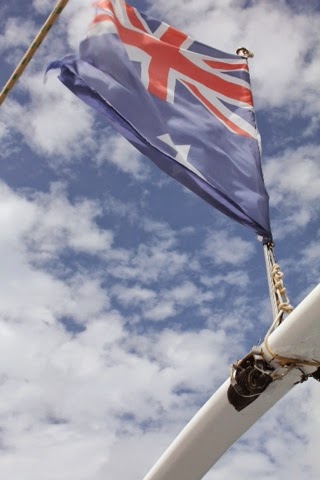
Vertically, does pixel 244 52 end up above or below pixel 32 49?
above

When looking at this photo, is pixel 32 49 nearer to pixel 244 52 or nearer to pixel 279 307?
pixel 279 307

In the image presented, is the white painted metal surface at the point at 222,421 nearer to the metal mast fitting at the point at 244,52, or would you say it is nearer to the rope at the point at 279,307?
the rope at the point at 279,307

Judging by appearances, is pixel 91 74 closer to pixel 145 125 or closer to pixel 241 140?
pixel 145 125

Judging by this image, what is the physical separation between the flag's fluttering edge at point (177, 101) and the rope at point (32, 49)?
7.90ft

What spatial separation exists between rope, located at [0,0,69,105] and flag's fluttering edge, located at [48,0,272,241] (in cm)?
241

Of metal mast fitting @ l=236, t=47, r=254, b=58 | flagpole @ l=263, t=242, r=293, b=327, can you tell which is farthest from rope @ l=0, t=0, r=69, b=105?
metal mast fitting @ l=236, t=47, r=254, b=58

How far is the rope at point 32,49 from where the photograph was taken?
21.1 ft

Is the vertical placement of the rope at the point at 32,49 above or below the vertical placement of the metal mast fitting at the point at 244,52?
below

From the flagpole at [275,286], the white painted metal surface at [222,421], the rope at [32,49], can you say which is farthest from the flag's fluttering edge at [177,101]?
the rope at [32,49]

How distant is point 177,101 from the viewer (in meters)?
9.92

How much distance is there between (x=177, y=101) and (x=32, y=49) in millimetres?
3581

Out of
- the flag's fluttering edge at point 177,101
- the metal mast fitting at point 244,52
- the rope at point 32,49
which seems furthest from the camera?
the metal mast fitting at point 244,52

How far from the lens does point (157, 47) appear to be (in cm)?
1067

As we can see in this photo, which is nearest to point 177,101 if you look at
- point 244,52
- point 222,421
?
point 244,52
